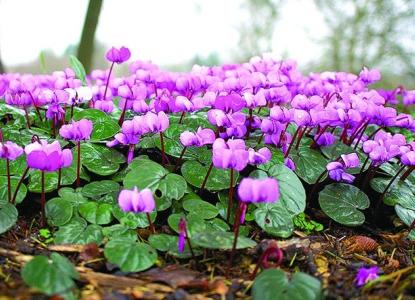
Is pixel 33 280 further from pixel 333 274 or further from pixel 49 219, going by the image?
pixel 333 274

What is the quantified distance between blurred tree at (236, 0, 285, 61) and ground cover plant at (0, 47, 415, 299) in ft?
34.0

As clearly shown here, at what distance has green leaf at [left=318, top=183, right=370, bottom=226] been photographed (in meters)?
1.86

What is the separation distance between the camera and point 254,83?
2.16m

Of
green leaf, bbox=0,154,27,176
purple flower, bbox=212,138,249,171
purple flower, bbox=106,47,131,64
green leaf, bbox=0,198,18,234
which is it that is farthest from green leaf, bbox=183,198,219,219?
purple flower, bbox=106,47,131,64

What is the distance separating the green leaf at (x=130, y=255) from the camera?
1.38 m

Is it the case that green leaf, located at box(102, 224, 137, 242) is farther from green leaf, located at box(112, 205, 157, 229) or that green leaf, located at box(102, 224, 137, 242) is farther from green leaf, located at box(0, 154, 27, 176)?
green leaf, located at box(0, 154, 27, 176)

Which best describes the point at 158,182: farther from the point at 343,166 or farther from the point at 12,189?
the point at 343,166

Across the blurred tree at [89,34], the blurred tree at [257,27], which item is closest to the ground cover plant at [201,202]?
the blurred tree at [89,34]

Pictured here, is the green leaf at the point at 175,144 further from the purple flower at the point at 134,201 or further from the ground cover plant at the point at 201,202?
the purple flower at the point at 134,201

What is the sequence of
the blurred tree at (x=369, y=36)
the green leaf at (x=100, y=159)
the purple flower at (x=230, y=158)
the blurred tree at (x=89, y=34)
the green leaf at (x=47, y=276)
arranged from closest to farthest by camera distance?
the green leaf at (x=47, y=276) < the purple flower at (x=230, y=158) < the green leaf at (x=100, y=159) < the blurred tree at (x=89, y=34) < the blurred tree at (x=369, y=36)

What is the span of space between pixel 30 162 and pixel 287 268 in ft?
3.15

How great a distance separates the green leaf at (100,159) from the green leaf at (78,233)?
12.0 inches

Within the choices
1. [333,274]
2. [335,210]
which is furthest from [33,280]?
[335,210]

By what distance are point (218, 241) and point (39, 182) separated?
2.84 feet
